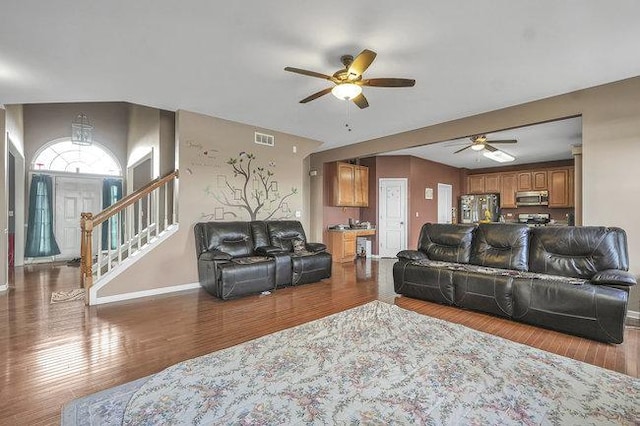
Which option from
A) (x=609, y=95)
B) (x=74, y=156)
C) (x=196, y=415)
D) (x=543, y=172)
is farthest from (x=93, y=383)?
(x=543, y=172)

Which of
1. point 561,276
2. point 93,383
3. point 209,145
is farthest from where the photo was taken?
point 209,145

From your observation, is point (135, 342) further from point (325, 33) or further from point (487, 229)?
point (487, 229)

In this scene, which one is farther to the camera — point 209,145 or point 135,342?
point 209,145

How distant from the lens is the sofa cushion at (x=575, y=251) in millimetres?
3141

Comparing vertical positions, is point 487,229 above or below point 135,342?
above

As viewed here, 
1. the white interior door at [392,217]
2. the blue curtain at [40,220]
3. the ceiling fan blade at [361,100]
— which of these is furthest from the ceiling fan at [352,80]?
the blue curtain at [40,220]

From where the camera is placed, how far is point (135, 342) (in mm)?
2709

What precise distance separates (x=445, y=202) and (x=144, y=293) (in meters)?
8.11

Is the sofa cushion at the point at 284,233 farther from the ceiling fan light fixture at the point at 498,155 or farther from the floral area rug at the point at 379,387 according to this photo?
the ceiling fan light fixture at the point at 498,155

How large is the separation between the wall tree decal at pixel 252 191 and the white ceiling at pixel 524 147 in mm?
2924

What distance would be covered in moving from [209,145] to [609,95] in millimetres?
5336

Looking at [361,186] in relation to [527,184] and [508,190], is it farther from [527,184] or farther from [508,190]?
[527,184]

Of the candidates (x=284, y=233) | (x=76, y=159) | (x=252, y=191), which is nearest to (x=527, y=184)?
(x=284, y=233)

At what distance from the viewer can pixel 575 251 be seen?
11.0ft
